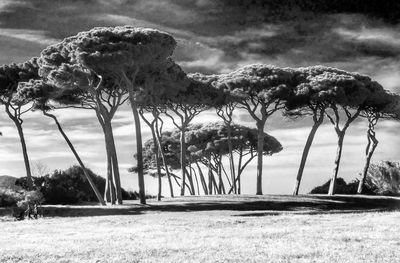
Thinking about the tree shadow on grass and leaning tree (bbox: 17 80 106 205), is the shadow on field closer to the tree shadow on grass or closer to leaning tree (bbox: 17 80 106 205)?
the tree shadow on grass

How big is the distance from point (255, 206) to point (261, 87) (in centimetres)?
1477

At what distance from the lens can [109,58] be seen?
37.8 m

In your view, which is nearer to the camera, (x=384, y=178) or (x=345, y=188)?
(x=384, y=178)

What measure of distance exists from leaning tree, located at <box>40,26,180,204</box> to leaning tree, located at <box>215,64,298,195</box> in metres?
10.9

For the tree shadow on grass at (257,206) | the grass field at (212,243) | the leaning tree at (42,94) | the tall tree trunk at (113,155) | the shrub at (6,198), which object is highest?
the leaning tree at (42,94)

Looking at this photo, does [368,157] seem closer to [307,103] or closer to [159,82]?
[307,103]

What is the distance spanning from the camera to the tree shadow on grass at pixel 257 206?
35.2 metres

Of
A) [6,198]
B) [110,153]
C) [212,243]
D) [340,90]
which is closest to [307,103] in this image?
[340,90]

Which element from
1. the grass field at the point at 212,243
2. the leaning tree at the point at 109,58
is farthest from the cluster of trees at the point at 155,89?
the grass field at the point at 212,243

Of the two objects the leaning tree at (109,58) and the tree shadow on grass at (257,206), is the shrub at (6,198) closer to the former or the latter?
the tree shadow on grass at (257,206)

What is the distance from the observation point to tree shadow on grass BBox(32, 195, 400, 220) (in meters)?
35.2

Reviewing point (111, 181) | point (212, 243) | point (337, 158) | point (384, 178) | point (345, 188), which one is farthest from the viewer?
point (345, 188)

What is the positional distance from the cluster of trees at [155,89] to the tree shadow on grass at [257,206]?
11.2 feet

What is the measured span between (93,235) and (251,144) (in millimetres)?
45802
